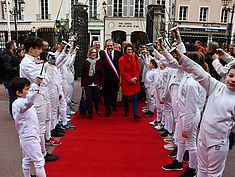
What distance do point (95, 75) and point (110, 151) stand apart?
247 centimetres

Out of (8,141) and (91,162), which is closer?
(91,162)

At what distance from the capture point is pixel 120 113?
24.6 ft

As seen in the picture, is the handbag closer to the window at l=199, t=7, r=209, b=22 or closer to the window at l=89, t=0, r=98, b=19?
the window at l=89, t=0, r=98, b=19

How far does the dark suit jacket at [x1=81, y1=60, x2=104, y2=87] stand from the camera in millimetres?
6707

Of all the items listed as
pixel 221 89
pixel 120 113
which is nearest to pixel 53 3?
pixel 120 113

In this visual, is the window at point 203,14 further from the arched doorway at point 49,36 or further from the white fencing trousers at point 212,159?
the white fencing trousers at point 212,159

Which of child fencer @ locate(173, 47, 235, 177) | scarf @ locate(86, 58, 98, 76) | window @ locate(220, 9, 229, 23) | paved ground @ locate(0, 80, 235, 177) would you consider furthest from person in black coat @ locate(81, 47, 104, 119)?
window @ locate(220, 9, 229, 23)

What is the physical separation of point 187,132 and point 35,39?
99.8 inches

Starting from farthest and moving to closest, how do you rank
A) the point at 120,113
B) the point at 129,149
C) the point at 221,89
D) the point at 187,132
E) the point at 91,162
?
the point at 120,113 < the point at 129,149 < the point at 91,162 < the point at 187,132 < the point at 221,89

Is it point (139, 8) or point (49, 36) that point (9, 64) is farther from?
point (139, 8)

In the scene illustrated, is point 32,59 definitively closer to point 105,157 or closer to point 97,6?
point 105,157

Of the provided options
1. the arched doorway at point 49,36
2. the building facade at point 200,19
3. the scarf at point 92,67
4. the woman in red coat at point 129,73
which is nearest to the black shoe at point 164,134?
the woman in red coat at point 129,73

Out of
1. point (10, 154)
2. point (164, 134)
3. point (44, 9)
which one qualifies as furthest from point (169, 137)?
point (44, 9)

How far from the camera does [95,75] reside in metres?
6.73
